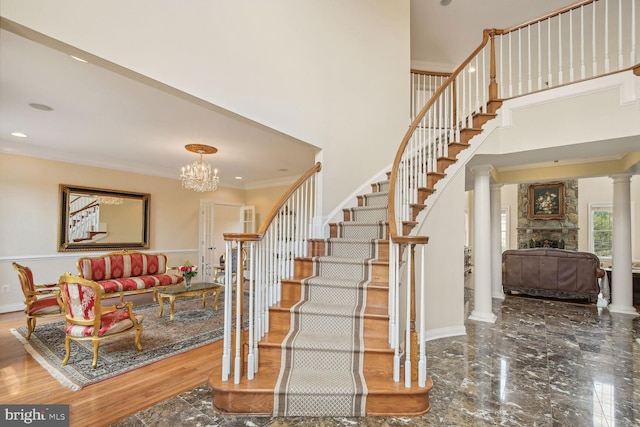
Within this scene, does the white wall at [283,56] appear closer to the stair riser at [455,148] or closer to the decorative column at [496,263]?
the stair riser at [455,148]

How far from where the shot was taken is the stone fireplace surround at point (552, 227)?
8.89 metres

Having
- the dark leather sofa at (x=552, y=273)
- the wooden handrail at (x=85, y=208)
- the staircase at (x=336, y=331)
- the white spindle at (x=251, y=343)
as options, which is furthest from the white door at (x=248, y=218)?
the dark leather sofa at (x=552, y=273)

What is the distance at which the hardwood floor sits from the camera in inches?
84.0

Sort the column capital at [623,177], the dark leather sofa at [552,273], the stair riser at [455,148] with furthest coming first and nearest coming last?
the dark leather sofa at [552,273], the column capital at [623,177], the stair riser at [455,148]

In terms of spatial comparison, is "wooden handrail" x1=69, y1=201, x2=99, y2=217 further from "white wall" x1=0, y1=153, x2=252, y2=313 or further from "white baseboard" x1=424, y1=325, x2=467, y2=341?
"white baseboard" x1=424, y1=325, x2=467, y2=341

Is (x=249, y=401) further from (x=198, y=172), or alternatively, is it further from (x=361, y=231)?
(x=198, y=172)

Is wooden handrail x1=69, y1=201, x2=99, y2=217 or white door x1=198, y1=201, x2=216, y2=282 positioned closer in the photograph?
wooden handrail x1=69, y1=201, x2=99, y2=217

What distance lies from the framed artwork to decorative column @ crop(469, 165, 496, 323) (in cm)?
637

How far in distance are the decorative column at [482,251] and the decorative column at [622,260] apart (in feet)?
7.59

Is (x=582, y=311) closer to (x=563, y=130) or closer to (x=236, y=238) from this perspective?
(x=563, y=130)

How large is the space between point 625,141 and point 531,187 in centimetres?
690

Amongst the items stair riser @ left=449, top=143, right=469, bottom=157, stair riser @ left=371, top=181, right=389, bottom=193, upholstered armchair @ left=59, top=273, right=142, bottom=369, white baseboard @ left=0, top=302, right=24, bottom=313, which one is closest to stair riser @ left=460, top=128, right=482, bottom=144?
stair riser @ left=449, top=143, right=469, bottom=157

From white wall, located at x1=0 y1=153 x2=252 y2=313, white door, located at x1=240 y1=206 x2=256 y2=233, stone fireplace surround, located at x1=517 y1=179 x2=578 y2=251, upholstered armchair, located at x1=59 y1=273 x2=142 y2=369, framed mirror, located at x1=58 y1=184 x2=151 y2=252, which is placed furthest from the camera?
stone fireplace surround, located at x1=517 y1=179 x2=578 y2=251

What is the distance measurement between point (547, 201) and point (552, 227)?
2.71 feet
